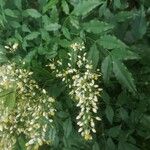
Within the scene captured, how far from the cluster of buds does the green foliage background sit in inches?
2.1

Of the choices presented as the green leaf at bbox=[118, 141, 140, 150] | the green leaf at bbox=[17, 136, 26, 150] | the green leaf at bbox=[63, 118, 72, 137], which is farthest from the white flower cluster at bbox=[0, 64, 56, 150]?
the green leaf at bbox=[118, 141, 140, 150]

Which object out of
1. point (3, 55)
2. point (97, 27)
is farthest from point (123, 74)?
point (3, 55)

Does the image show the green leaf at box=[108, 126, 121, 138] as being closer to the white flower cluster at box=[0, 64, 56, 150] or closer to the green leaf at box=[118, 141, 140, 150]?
the green leaf at box=[118, 141, 140, 150]

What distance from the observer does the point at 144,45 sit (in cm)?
200

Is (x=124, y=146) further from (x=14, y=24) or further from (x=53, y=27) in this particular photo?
(x=14, y=24)

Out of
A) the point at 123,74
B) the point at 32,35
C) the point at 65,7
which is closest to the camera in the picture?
A: the point at 123,74

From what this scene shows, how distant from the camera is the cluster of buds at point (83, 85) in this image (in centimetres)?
164

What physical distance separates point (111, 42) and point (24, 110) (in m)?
0.51

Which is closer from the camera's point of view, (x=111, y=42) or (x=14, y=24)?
(x=111, y=42)

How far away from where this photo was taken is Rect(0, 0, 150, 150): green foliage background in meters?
1.80

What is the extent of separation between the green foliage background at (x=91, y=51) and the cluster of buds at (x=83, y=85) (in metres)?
0.05

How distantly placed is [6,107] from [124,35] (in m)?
0.78

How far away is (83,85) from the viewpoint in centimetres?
166

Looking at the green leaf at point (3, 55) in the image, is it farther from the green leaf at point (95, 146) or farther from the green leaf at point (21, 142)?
the green leaf at point (95, 146)
